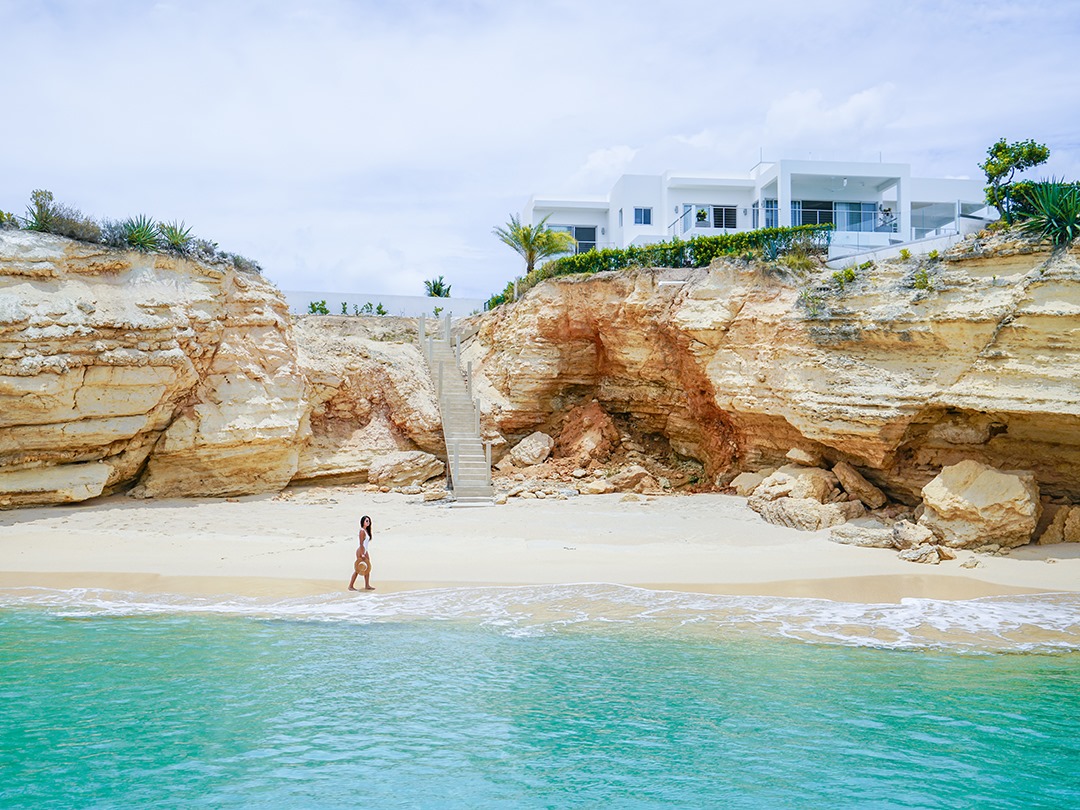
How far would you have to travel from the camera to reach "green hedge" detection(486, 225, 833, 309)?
21.7m

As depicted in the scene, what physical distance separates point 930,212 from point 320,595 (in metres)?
34.4

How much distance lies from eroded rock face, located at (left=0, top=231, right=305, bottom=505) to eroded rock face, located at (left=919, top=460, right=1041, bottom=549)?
638 inches

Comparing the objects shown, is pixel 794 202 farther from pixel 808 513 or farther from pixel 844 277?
pixel 808 513

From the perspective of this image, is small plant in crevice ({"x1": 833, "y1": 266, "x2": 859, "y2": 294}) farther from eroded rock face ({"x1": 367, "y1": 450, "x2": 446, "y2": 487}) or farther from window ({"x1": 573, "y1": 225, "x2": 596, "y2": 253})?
window ({"x1": 573, "y1": 225, "x2": 596, "y2": 253})

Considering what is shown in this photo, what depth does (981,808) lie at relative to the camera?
7.21 m

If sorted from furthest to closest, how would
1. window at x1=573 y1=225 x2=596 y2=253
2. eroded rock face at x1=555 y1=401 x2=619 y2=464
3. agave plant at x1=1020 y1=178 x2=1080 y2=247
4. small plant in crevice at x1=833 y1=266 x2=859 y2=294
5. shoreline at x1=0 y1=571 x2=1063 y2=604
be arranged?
window at x1=573 y1=225 x2=596 y2=253 → eroded rock face at x1=555 y1=401 x2=619 y2=464 → small plant in crevice at x1=833 y1=266 x2=859 y2=294 → agave plant at x1=1020 y1=178 x2=1080 y2=247 → shoreline at x1=0 y1=571 x2=1063 y2=604

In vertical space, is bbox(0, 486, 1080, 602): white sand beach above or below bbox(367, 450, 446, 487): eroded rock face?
below

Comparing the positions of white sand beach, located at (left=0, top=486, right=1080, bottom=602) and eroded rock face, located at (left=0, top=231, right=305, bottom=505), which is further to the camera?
eroded rock face, located at (left=0, top=231, right=305, bottom=505)

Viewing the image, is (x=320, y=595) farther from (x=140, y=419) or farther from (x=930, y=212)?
(x=930, y=212)

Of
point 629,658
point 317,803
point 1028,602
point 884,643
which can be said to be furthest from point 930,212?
point 317,803

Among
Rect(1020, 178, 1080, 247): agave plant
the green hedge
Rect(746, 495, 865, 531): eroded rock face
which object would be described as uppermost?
the green hedge

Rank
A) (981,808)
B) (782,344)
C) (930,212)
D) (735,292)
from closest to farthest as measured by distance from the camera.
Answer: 1. (981,808)
2. (782,344)
3. (735,292)
4. (930,212)

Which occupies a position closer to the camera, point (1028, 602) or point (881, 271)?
point (1028, 602)

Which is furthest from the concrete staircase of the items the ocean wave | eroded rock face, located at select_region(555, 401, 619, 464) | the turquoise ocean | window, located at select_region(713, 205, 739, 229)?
window, located at select_region(713, 205, 739, 229)
